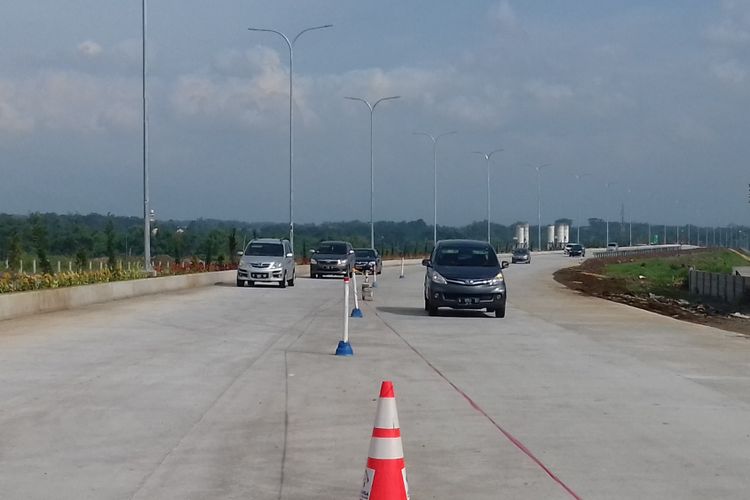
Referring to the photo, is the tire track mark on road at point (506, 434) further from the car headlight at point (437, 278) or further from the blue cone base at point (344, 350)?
the car headlight at point (437, 278)

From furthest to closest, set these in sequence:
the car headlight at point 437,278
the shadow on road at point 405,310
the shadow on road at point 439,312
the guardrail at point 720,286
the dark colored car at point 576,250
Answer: the dark colored car at point 576,250 → the guardrail at point 720,286 → the shadow on road at point 405,310 → the shadow on road at point 439,312 → the car headlight at point 437,278

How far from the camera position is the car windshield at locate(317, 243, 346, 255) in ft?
176

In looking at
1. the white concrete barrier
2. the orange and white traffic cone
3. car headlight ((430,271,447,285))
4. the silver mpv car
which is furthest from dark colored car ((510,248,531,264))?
the orange and white traffic cone

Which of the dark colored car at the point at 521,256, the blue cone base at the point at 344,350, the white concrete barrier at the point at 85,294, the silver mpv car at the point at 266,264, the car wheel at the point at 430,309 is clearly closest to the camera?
the blue cone base at the point at 344,350

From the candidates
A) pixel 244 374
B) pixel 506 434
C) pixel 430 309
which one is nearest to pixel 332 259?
pixel 430 309

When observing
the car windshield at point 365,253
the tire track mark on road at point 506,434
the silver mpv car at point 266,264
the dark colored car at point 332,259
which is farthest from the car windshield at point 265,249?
the tire track mark on road at point 506,434

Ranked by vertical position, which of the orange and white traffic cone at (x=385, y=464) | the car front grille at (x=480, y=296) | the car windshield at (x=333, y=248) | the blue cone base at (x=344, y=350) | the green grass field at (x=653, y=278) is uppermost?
the car windshield at (x=333, y=248)

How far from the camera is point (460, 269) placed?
88.1ft

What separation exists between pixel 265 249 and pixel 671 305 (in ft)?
51.1

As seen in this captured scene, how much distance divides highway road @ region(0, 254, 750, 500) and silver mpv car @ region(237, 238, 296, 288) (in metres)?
18.7

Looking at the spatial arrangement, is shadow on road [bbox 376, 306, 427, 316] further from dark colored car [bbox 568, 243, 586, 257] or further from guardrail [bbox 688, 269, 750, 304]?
dark colored car [bbox 568, 243, 586, 257]

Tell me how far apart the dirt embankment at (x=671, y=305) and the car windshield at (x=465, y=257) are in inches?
236

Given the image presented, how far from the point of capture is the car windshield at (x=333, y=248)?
2112 inches

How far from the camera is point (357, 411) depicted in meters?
11.5
